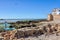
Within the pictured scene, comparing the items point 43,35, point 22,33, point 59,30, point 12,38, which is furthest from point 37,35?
point 59,30

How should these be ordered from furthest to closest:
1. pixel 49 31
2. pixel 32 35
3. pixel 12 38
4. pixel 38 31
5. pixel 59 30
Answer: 1. pixel 59 30
2. pixel 49 31
3. pixel 38 31
4. pixel 32 35
5. pixel 12 38

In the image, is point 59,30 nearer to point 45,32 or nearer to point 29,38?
point 45,32

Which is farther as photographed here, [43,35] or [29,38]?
[43,35]

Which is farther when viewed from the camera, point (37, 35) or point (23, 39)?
point (37, 35)

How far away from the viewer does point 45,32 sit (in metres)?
7.14

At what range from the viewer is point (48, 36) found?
6.70 m

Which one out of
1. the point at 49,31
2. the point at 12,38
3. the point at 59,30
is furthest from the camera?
the point at 59,30

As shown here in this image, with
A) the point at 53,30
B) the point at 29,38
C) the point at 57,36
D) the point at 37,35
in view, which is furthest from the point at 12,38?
the point at 53,30

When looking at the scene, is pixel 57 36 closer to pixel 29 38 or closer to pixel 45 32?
pixel 45 32

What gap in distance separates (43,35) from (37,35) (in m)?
0.27

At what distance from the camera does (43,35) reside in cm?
673

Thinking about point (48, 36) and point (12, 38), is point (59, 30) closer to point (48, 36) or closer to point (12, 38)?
point (48, 36)

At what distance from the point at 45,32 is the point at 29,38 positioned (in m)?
1.19

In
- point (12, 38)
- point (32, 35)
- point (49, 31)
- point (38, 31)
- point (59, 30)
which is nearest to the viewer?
point (12, 38)
